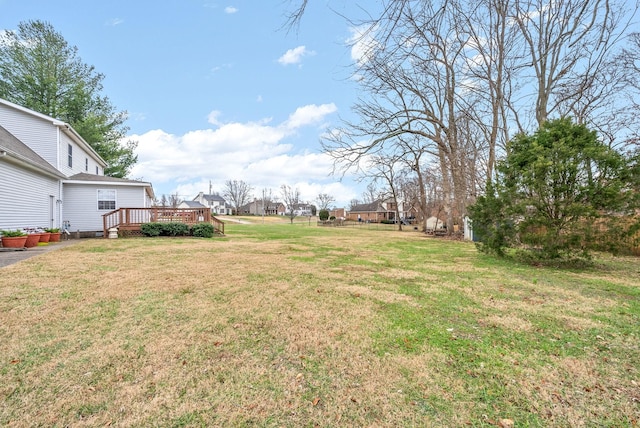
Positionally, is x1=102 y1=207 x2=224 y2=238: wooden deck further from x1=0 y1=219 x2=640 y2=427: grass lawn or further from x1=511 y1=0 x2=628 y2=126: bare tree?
x1=511 y1=0 x2=628 y2=126: bare tree

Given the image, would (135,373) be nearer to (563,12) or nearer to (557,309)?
(557,309)

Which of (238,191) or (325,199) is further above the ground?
(238,191)

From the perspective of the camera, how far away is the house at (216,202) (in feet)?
231

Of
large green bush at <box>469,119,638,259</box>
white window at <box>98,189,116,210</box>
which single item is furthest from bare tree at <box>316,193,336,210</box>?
large green bush at <box>469,119,638,259</box>

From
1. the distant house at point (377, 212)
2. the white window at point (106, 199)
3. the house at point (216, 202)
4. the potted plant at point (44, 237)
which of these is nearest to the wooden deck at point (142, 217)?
the white window at point (106, 199)

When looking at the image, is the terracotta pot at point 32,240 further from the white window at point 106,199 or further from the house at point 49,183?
the white window at point 106,199

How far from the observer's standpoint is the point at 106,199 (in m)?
14.6

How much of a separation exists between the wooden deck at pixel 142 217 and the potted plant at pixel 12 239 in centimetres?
418

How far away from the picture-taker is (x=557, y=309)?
4.03 m

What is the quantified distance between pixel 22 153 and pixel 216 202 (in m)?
63.7

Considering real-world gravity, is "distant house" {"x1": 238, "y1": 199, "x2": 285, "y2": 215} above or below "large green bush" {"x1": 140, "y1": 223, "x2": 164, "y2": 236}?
above

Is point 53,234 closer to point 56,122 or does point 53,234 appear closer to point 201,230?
point 56,122

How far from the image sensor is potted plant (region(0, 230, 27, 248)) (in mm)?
8836

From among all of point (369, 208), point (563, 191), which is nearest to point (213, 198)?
point (369, 208)
